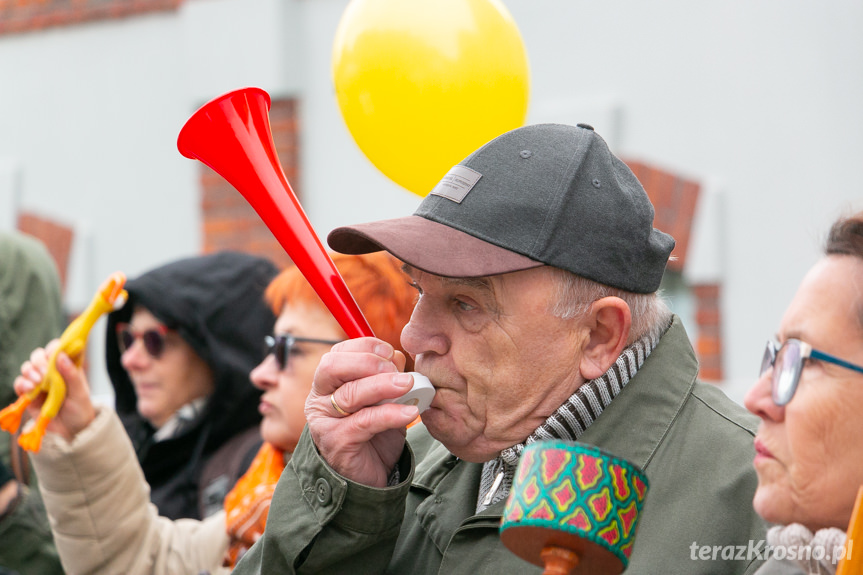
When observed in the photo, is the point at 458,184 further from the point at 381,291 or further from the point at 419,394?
the point at 381,291

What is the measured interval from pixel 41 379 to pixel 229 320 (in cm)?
86

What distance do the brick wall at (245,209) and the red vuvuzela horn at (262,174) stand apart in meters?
3.97

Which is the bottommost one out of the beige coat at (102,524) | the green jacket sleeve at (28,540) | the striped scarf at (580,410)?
the green jacket sleeve at (28,540)

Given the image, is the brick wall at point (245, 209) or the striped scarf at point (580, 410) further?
the brick wall at point (245, 209)

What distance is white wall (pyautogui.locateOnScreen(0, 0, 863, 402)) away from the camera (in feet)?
15.4

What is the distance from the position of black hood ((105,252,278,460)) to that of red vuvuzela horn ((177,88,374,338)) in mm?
1586

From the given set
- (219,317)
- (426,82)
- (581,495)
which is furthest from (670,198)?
(581,495)

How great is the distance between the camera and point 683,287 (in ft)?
17.3

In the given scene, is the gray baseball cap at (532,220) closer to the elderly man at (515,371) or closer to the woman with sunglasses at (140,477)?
the elderly man at (515,371)

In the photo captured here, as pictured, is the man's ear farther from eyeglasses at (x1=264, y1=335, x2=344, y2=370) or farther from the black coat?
the black coat

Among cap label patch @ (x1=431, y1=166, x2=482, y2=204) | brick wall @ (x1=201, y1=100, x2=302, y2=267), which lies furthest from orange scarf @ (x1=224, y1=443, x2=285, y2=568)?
brick wall @ (x1=201, y1=100, x2=302, y2=267)

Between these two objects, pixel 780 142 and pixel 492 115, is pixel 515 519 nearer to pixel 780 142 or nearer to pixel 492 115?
pixel 492 115

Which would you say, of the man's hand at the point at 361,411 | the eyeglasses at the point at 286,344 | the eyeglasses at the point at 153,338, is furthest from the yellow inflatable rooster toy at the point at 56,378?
the man's hand at the point at 361,411

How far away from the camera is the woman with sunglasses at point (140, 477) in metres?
2.83
